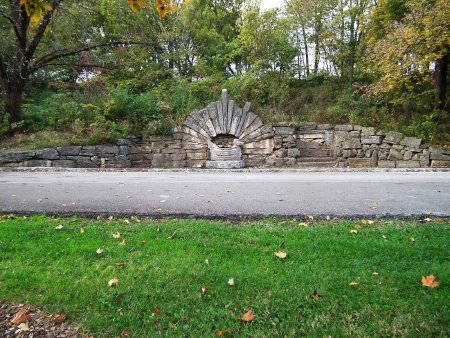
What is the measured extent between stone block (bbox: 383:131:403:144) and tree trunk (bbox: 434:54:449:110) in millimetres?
3161

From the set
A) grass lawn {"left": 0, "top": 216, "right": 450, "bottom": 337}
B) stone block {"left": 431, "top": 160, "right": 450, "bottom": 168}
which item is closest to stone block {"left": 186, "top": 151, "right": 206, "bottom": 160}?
stone block {"left": 431, "top": 160, "right": 450, "bottom": 168}

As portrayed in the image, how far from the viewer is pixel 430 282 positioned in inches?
106

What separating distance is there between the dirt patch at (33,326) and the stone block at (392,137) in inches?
557

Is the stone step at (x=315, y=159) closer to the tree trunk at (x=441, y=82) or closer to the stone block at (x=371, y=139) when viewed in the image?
the stone block at (x=371, y=139)

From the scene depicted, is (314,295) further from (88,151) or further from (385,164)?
(385,164)

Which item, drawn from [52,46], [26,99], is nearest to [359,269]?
[52,46]

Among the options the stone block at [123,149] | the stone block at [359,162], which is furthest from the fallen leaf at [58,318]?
the stone block at [359,162]

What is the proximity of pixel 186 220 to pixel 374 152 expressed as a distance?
1194 centimetres

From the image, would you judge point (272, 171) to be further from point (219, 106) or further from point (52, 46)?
point (52, 46)

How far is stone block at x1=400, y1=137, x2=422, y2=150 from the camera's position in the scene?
1345cm

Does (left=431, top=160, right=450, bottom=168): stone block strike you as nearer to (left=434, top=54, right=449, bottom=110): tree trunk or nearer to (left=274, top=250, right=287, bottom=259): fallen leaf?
(left=434, top=54, right=449, bottom=110): tree trunk

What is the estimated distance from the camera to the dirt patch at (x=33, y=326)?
7.69 feet

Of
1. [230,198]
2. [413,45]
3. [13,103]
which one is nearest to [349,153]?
[413,45]

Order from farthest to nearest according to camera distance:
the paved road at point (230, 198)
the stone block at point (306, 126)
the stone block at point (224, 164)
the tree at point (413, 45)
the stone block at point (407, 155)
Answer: the stone block at point (306, 126), the stone block at point (407, 155), the stone block at point (224, 164), the tree at point (413, 45), the paved road at point (230, 198)
